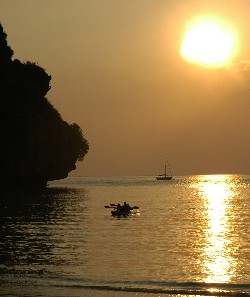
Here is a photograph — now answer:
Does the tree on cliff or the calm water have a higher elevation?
the tree on cliff

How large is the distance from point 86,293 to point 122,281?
319cm

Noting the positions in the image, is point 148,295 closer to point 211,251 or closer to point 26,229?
point 211,251

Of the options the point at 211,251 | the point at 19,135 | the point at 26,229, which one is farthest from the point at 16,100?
the point at 211,251

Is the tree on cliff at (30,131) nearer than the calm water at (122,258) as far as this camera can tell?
No

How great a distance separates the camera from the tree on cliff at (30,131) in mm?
102938

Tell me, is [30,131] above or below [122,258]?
above

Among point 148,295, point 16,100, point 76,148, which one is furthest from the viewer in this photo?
point 76,148

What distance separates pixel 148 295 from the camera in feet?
84.2

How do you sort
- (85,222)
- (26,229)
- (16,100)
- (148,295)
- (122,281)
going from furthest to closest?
(16,100)
(85,222)
(26,229)
(122,281)
(148,295)

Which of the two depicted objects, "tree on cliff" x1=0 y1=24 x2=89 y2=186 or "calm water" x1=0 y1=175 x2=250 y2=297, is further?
"tree on cliff" x1=0 y1=24 x2=89 y2=186

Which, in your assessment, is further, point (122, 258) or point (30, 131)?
point (30, 131)

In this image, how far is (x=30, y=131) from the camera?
130125 millimetres

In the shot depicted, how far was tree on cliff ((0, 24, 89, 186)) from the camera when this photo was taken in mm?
102938

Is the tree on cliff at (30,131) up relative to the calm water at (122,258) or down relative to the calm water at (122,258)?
up
